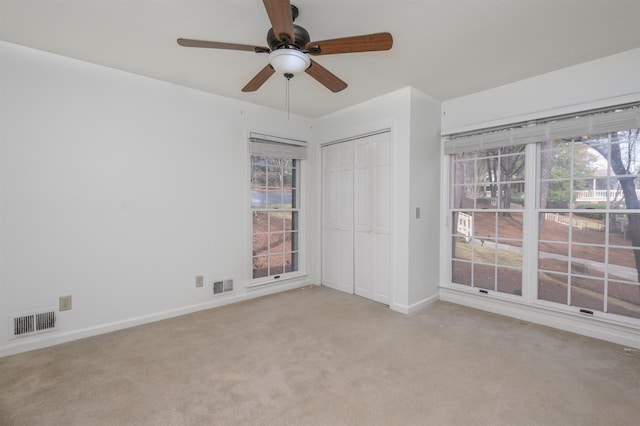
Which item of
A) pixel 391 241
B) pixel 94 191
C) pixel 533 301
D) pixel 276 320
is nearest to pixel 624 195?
pixel 533 301

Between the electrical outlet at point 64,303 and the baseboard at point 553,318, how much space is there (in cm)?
393

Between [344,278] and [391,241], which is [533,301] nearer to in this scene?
[391,241]

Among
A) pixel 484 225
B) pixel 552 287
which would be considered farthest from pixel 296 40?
pixel 552 287

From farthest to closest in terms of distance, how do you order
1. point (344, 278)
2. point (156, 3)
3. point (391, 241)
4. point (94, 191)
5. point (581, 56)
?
point (344, 278)
point (391, 241)
point (94, 191)
point (581, 56)
point (156, 3)

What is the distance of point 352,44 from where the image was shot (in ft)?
5.85

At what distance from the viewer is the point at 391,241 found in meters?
3.49

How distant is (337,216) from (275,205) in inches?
34.7

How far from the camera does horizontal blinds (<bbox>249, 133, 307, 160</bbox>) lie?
149 inches

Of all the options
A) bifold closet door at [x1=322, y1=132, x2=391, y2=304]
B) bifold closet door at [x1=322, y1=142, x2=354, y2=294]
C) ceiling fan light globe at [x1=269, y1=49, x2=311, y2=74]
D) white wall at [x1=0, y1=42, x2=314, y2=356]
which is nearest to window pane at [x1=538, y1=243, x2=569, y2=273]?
bifold closet door at [x1=322, y1=132, x2=391, y2=304]

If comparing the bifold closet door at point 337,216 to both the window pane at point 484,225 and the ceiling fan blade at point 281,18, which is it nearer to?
the window pane at point 484,225

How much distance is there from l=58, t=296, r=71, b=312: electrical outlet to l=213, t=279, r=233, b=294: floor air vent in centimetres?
131

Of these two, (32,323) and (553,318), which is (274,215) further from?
(553,318)

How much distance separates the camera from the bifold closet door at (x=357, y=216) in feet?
12.1

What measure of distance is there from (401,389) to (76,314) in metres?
2.84
